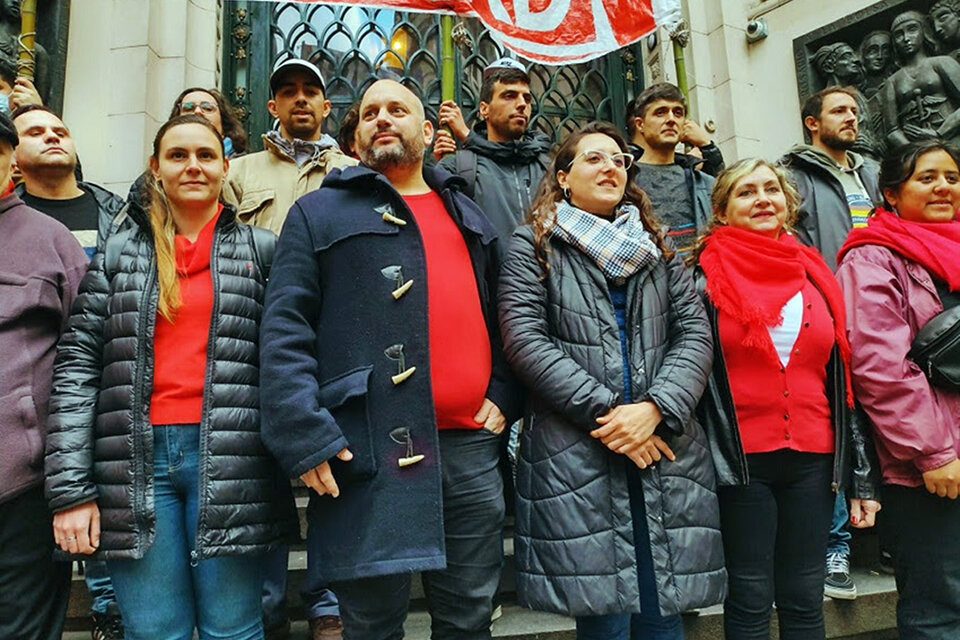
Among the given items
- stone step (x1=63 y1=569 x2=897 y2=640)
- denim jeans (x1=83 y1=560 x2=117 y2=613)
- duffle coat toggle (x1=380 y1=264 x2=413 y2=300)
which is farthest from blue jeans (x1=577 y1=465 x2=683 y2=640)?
denim jeans (x1=83 y1=560 x2=117 y2=613)

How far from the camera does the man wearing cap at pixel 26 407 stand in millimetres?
2047

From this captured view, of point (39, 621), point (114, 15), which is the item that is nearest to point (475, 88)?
point (114, 15)

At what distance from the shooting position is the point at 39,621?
208cm

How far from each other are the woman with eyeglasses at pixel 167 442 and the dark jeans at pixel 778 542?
4.99 feet

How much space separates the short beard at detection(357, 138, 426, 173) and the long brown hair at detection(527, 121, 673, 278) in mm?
481

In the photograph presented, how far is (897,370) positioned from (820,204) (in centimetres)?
166

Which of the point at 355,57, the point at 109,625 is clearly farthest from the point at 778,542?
the point at 355,57

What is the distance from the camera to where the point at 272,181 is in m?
3.48

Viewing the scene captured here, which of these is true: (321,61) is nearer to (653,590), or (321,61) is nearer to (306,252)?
(306,252)

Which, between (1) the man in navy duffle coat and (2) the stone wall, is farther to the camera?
(2) the stone wall

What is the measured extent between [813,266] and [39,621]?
9.49 ft

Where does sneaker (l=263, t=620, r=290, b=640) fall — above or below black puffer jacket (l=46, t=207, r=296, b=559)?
below

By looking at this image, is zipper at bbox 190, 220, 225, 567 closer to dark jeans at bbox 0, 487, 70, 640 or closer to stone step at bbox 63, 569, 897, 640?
dark jeans at bbox 0, 487, 70, 640

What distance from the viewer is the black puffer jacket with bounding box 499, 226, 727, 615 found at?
2.12 meters
